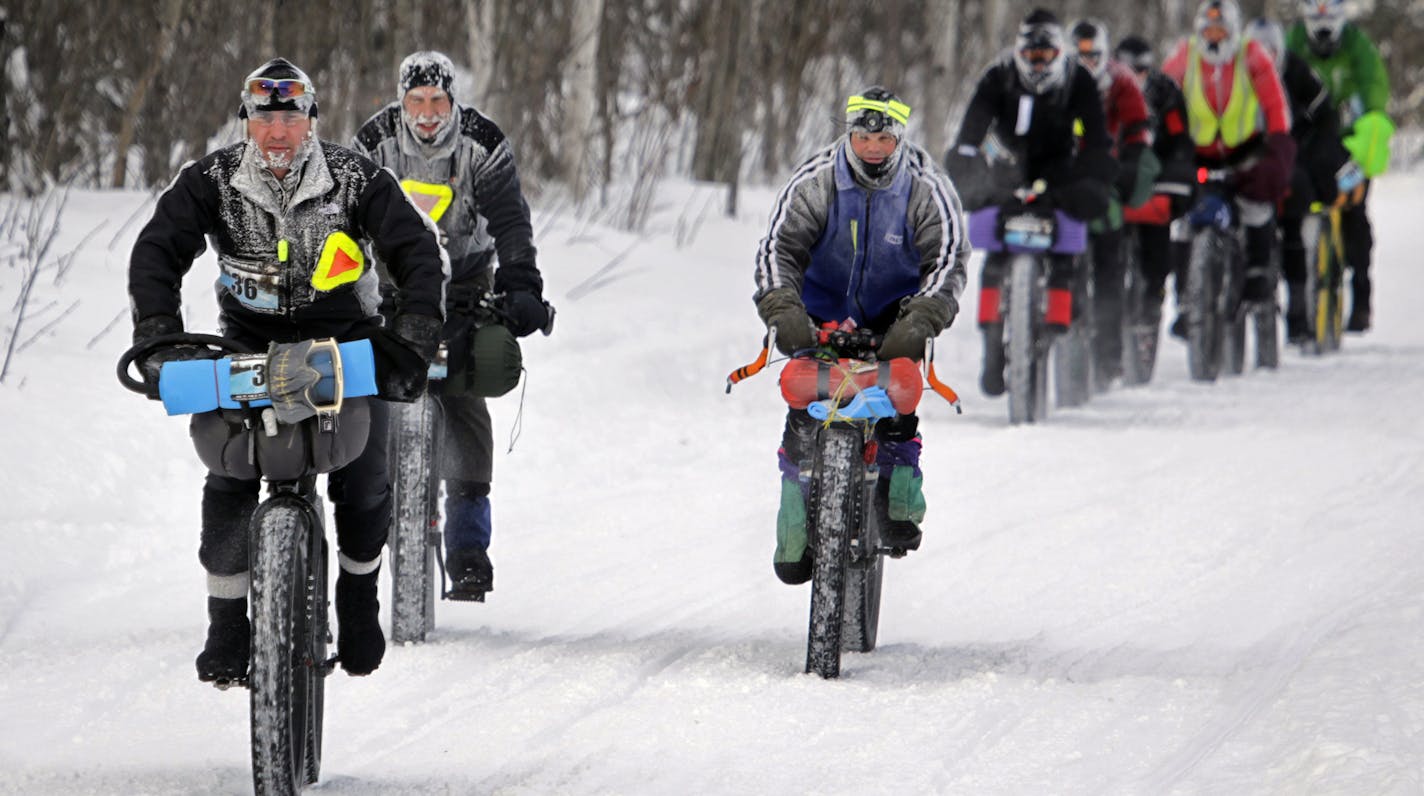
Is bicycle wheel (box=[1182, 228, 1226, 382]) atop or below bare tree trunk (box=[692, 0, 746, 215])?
below

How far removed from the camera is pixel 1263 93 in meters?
12.7

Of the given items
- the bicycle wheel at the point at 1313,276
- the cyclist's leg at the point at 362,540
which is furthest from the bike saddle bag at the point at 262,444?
the bicycle wheel at the point at 1313,276

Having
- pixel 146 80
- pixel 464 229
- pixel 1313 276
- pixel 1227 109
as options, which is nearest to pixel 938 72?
pixel 1313 276

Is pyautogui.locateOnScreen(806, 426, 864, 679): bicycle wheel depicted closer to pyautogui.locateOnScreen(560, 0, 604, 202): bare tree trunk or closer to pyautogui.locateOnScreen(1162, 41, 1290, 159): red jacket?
Answer: pyautogui.locateOnScreen(1162, 41, 1290, 159): red jacket

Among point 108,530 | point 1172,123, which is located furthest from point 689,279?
point 108,530

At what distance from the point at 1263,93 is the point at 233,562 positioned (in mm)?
9655

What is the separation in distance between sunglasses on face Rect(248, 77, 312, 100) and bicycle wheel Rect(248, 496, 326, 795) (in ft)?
3.12

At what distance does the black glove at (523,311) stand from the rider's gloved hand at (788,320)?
822mm

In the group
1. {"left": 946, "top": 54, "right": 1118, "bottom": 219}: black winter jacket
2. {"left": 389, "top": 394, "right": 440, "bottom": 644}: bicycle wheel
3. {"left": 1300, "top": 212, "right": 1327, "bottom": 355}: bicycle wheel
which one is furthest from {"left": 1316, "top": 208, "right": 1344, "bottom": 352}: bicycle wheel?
{"left": 389, "top": 394, "right": 440, "bottom": 644}: bicycle wheel

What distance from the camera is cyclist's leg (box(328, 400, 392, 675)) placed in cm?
484

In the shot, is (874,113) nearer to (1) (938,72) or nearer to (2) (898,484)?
(2) (898,484)

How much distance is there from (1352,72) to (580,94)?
5.73 m

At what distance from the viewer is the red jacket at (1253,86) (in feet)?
41.7

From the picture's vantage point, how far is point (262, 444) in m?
4.42
